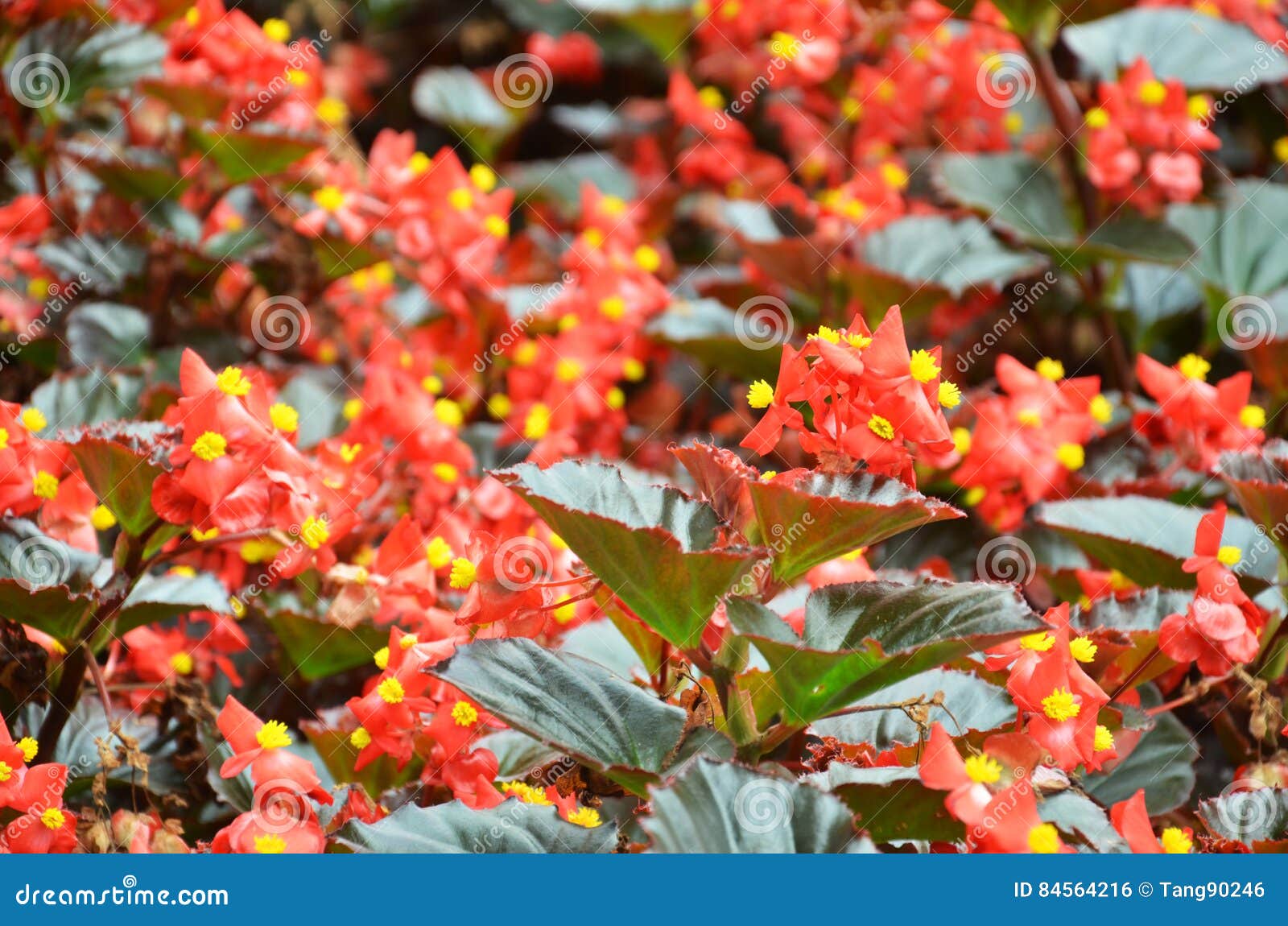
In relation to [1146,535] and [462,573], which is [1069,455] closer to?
[1146,535]

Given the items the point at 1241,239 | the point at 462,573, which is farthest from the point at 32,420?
the point at 1241,239

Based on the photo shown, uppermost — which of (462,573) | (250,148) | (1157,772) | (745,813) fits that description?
(250,148)

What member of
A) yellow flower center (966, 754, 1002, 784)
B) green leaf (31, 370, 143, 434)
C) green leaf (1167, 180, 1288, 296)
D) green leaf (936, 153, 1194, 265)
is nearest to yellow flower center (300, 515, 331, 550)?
green leaf (31, 370, 143, 434)

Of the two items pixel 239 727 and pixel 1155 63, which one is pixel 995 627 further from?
pixel 1155 63

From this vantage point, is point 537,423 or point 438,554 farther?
point 537,423

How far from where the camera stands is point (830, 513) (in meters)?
0.71

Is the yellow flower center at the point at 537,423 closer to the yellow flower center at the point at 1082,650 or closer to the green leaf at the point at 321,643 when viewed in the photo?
the green leaf at the point at 321,643

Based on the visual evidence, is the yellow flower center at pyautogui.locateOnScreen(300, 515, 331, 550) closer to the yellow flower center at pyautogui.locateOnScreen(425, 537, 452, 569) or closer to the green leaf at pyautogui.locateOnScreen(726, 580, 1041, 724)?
the yellow flower center at pyautogui.locateOnScreen(425, 537, 452, 569)

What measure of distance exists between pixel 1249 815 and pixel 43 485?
91cm

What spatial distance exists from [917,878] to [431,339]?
1194mm

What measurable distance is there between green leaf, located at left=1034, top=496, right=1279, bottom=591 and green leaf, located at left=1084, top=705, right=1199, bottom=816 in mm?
138

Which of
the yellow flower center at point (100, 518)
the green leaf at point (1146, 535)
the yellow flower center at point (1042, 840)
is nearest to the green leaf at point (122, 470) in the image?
the yellow flower center at point (100, 518)

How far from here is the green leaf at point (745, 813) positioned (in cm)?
64

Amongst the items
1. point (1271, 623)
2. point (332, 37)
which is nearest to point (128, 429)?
point (1271, 623)
